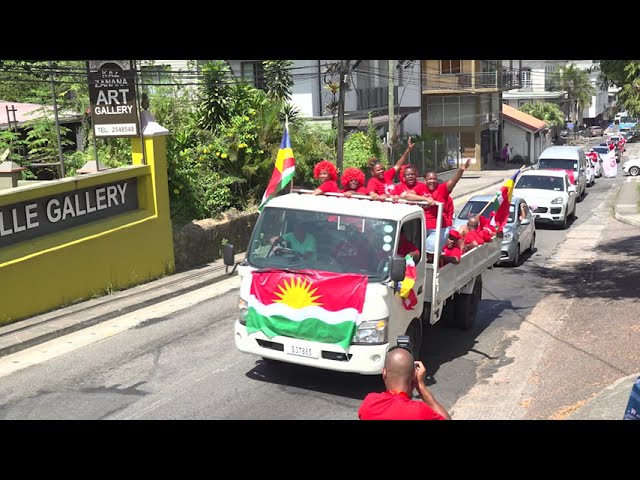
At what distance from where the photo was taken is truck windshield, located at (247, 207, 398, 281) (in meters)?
8.92

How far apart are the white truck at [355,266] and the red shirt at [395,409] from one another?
3673 mm

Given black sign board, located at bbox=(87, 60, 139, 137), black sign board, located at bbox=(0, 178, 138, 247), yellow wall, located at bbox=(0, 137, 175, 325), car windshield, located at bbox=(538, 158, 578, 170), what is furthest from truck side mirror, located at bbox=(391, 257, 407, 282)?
car windshield, located at bbox=(538, 158, 578, 170)

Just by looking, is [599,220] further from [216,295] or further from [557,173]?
[216,295]

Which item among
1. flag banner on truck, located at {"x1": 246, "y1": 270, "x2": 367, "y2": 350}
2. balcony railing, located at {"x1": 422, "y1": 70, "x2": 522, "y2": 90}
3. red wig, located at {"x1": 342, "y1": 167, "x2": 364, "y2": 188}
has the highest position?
balcony railing, located at {"x1": 422, "y1": 70, "x2": 522, "y2": 90}

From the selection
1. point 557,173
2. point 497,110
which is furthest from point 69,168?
point 497,110

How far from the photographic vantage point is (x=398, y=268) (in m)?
8.48

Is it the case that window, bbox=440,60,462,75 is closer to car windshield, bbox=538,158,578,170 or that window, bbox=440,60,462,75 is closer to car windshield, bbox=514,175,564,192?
car windshield, bbox=538,158,578,170

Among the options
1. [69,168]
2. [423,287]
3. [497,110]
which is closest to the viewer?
[423,287]

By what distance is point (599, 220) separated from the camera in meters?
26.9

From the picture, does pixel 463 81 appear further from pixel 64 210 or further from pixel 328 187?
pixel 328 187

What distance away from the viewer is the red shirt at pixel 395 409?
462cm

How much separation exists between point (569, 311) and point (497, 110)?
46.4 meters

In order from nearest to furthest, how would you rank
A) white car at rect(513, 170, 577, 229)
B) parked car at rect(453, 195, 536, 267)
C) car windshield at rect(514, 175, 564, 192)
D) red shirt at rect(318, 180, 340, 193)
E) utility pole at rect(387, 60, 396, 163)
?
red shirt at rect(318, 180, 340, 193), parked car at rect(453, 195, 536, 267), white car at rect(513, 170, 577, 229), car windshield at rect(514, 175, 564, 192), utility pole at rect(387, 60, 396, 163)

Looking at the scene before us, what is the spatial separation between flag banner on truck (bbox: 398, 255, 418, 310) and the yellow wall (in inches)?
265
